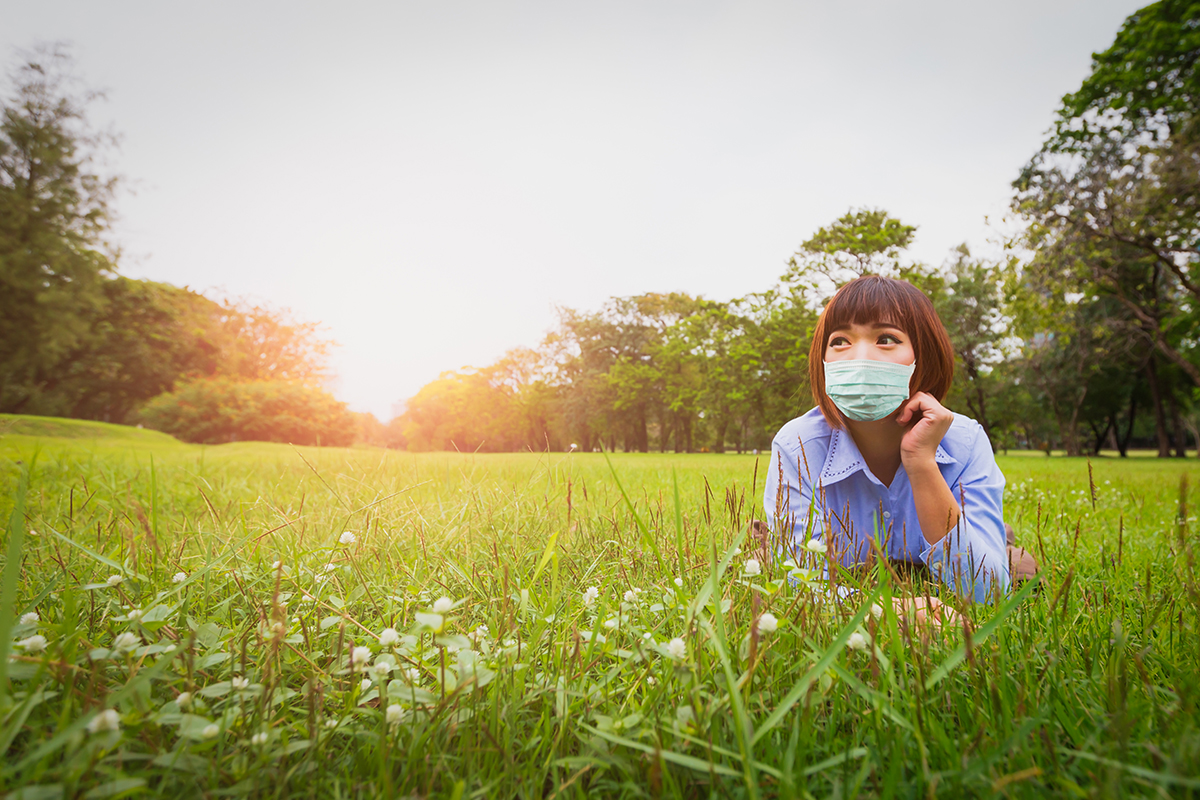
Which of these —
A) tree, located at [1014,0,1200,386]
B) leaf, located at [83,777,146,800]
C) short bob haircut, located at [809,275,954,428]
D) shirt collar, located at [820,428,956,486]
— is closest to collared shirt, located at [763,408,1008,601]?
shirt collar, located at [820,428,956,486]

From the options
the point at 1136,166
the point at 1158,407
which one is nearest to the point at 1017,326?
the point at 1136,166

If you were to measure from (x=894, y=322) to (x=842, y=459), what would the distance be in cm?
66

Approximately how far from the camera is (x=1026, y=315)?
13.8 m

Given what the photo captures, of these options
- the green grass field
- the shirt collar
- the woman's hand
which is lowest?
the green grass field

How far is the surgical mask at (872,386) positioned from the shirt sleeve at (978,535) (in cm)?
Result: 40

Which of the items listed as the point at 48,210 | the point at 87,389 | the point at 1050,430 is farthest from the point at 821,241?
the point at 1050,430

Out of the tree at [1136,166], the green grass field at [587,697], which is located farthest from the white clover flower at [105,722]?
the tree at [1136,166]

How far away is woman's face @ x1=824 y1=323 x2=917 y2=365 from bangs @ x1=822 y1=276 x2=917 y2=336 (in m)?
0.03

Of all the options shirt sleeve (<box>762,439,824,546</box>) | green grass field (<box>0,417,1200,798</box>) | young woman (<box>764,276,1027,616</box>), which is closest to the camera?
green grass field (<box>0,417,1200,798</box>)

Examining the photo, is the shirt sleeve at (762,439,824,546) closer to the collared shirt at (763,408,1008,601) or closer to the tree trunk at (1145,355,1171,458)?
the collared shirt at (763,408,1008,601)

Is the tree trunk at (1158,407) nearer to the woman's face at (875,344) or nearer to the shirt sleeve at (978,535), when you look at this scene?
the shirt sleeve at (978,535)

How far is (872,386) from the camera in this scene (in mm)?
2041

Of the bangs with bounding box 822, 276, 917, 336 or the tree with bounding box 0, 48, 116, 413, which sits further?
the tree with bounding box 0, 48, 116, 413

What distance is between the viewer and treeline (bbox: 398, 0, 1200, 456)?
13.2 m
